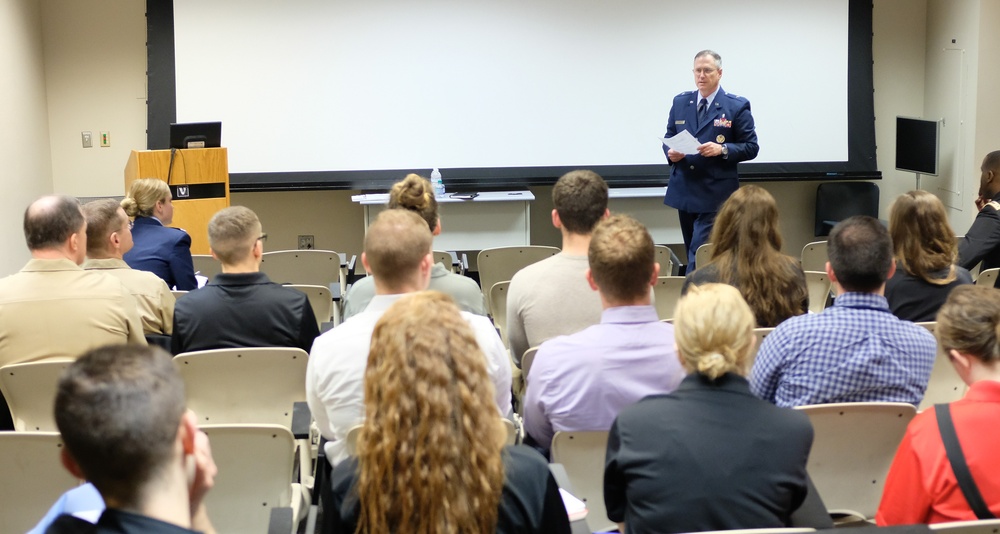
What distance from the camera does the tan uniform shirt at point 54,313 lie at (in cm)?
348

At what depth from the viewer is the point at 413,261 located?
2766 millimetres

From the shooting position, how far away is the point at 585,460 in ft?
8.66

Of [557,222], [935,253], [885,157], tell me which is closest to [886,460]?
[935,253]

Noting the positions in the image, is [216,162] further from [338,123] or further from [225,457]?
[225,457]

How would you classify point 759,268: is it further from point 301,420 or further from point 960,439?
point 301,420

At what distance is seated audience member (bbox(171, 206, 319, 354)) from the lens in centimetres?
359

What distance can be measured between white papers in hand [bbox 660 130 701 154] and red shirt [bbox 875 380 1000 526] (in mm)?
4188

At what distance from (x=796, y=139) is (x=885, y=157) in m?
1.05

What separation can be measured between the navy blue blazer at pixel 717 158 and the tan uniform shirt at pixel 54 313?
4.07 meters

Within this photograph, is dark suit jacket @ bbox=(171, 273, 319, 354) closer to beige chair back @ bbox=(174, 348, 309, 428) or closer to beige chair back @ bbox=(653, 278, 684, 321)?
beige chair back @ bbox=(174, 348, 309, 428)

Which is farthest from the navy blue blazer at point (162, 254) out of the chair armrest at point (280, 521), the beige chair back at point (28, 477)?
the chair armrest at point (280, 521)

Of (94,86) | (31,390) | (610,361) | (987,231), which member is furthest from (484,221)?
(610,361)

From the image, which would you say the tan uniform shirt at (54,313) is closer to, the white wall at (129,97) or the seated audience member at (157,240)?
the seated audience member at (157,240)

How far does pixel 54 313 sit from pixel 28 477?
1.10 m
